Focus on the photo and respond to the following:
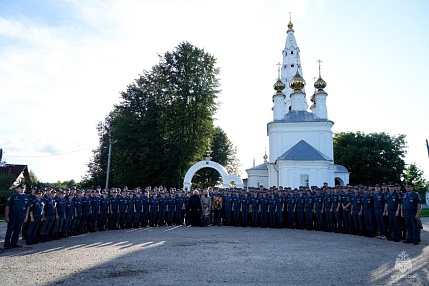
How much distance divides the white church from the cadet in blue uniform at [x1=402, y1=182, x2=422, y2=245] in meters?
15.0

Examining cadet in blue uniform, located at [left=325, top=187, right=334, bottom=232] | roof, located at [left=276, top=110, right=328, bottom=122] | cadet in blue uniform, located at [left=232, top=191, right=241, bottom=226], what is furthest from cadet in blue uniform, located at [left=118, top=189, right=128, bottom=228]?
roof, located at [left=276, top=110, right=328, bottom=122]

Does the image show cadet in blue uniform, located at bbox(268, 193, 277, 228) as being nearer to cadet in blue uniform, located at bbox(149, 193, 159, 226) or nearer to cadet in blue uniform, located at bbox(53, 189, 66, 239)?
cadet in blue uniform, located at bbox(149, 193, 159, 226)

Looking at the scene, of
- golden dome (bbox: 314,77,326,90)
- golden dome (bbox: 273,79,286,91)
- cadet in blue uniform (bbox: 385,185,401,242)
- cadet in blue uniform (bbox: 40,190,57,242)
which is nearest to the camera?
cadet in blue uniform (bbox: 385,185,401,242)

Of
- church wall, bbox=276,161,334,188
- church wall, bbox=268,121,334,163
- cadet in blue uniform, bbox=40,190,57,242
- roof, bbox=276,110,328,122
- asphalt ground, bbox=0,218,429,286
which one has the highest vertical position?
roof, bbox=276,110,328,122

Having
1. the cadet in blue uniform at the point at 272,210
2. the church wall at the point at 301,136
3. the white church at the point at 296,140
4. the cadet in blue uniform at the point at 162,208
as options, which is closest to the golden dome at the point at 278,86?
the white church at the point at 296,140

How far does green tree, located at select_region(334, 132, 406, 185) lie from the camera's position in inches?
1622

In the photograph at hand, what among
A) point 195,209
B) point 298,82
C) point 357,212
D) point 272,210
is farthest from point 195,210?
point 298,82

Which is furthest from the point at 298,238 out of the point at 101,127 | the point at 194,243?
the point at 101,127

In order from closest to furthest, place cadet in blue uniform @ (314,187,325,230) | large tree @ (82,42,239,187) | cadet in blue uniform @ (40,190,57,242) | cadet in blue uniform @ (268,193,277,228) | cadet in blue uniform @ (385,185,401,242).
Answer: cadet in blue uniform @ (385,185,401,242) < cadet in blue uniform @ (40,190,57,242) < cadet in blue uniform @ (314,187,325,230) < cadet in blue uniform @ (268,193,277,228) < large tree @ (82,42,239,187)

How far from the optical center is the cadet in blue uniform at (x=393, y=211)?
10398mm

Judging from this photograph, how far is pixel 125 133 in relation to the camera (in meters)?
27.6

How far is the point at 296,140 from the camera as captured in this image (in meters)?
30.6

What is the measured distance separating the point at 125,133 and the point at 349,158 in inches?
1144
